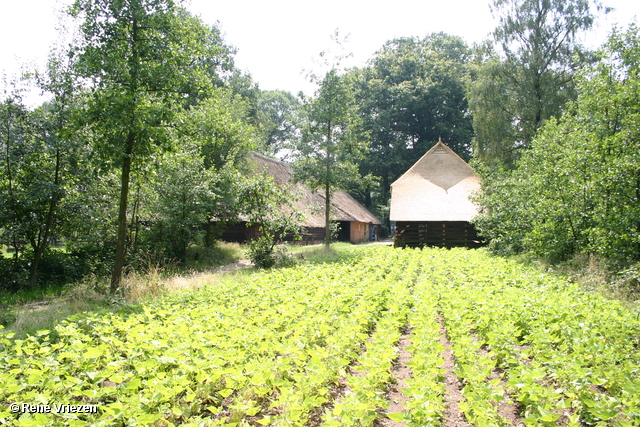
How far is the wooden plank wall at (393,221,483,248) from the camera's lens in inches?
934

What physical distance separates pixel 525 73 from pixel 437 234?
9.67 m

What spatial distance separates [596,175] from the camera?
9.53m

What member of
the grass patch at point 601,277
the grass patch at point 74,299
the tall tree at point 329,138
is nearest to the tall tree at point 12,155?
the grass patch at point 74,299

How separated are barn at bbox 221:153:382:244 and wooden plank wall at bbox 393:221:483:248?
4.32 meters

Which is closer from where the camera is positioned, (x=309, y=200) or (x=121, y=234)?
(x=121, y=234)

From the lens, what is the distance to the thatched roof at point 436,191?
78.5ft

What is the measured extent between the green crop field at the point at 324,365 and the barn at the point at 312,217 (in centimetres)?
1319

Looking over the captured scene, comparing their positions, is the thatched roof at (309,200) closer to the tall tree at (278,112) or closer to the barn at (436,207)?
the barn at (436,207)

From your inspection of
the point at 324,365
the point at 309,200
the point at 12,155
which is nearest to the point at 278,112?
the point at 309,200

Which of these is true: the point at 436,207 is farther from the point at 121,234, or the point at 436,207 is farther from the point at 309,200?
the point at 121,234

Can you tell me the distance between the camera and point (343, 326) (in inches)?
215

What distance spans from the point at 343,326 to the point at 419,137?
132 feet

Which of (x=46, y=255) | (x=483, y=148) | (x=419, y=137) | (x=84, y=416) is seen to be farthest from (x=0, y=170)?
(x=419, y=137)

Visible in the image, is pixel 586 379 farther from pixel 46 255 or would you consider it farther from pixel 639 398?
pixel 46 255
